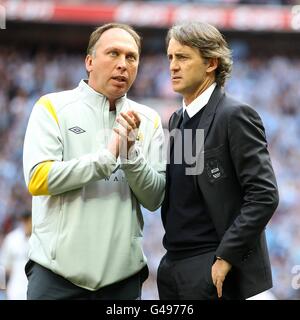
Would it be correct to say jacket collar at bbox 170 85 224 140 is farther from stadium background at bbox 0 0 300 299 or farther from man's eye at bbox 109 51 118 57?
stadium background at bbox 0 0 300 299

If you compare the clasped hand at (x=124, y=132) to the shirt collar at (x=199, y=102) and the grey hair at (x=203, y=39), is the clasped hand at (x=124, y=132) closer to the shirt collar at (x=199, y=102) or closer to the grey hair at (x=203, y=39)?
the shirt collar at (x=199, y=102)

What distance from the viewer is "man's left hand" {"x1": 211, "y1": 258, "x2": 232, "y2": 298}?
2.28m

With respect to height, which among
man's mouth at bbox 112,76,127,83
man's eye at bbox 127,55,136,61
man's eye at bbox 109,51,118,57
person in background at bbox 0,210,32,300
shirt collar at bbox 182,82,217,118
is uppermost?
man's eye at bbox 109,51,118,57

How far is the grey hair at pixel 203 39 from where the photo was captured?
96.4 inches

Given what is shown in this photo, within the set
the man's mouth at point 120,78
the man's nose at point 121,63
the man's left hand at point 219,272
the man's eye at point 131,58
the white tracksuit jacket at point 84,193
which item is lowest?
the man's left hand at point 219,272

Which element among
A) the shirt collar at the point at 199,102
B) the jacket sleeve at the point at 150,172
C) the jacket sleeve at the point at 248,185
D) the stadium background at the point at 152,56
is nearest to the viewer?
the jacket sleeve at the point at 248,185

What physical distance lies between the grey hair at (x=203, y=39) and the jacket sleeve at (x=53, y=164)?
52 cm

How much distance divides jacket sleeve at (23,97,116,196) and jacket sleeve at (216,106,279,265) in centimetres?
44

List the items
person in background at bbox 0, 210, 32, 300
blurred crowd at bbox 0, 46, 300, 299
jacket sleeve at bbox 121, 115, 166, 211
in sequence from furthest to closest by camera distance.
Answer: blurred crowd at bbox 0, 46, 300, 299, person in background at bbox 0, 210, 32, 300, jacket sleeve at bbox 121, 115, 166, 211

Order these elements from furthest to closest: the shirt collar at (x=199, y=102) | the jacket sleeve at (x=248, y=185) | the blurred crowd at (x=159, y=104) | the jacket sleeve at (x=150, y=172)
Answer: the blurred crowd at (x=159, y=104)
the shirt collar at (x=199, y=102)
the jacket sleeve at (x=150, y=172)
the jacket sleeve at (x=248, y=185)

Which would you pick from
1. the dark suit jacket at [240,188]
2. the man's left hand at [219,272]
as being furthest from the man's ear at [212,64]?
the man's left hand at [219,272]

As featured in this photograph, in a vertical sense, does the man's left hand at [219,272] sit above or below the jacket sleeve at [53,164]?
below

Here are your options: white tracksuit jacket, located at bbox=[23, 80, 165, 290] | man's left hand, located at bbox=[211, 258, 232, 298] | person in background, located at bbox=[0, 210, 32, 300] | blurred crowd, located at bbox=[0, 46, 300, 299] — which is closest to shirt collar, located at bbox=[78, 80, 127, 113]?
white tracksuit jacket, located at bbox=[23, 80, 165, 290]
